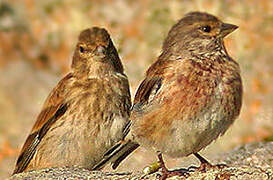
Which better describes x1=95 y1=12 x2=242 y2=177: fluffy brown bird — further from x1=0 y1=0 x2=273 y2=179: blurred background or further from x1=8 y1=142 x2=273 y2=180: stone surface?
x1=0 y1=0 x2=273 y2=179: blurred background

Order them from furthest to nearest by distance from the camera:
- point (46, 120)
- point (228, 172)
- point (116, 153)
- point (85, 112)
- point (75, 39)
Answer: point (75, 39) < point (46, 120) < point (85, 112) < point (116, 153) < point (228, 172)

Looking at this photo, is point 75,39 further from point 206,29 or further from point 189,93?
point 189,93

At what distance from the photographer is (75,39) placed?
52.5 ft

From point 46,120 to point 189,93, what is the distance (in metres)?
2.44

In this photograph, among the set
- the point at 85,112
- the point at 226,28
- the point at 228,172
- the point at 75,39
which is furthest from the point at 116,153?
the point at 75,39

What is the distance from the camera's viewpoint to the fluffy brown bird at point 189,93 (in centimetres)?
794

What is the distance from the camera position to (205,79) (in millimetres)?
8062

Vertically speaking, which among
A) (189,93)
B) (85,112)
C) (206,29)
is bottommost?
(189,93)

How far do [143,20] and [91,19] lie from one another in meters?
0.90

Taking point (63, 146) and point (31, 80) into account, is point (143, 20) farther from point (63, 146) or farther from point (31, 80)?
point (63, 146)

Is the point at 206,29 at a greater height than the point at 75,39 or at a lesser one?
lesser

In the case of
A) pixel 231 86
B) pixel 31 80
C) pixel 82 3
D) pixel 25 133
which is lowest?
pixel 231 86

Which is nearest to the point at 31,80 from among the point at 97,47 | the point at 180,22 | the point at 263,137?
the point at 263,137

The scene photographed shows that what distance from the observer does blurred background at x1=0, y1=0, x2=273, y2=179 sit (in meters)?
15.1
